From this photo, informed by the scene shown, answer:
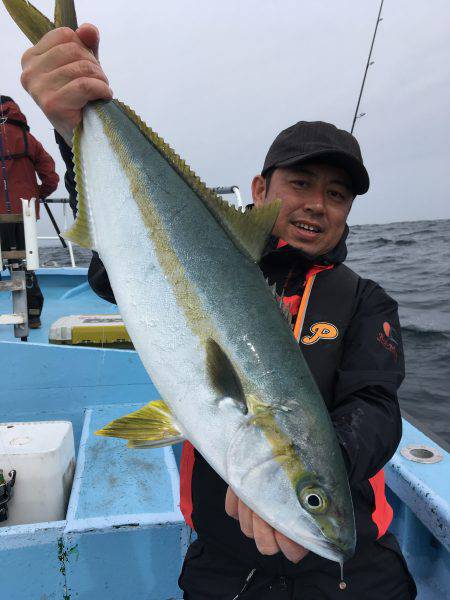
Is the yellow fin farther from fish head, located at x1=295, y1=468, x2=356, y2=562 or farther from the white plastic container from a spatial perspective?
the white plastic container

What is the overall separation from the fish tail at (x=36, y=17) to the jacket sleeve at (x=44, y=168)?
426cm

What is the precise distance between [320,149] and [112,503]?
222cm

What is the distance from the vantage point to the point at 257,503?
1.28 metres

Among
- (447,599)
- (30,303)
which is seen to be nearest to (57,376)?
(30,303)

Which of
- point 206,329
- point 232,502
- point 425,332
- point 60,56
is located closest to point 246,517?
point 232,502

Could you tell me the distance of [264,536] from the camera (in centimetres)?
132

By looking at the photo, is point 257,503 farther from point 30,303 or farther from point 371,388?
point 30,303

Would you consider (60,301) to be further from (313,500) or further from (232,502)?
(313,500)

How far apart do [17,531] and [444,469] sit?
250 cm

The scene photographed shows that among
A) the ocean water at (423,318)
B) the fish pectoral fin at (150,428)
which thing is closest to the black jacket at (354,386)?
the fish pectoral fin at (150,428)

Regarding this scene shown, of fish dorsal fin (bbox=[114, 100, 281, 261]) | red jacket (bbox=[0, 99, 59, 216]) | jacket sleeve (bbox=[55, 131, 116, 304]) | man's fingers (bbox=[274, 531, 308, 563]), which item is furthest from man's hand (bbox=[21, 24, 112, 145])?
red jacket (bbox=[0, 99, 59, 216])

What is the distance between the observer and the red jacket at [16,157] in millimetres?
5344

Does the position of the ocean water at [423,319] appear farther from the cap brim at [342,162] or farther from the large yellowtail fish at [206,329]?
the large yellowtail fish at [206,329]

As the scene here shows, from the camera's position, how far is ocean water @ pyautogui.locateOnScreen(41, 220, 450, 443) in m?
6.57
